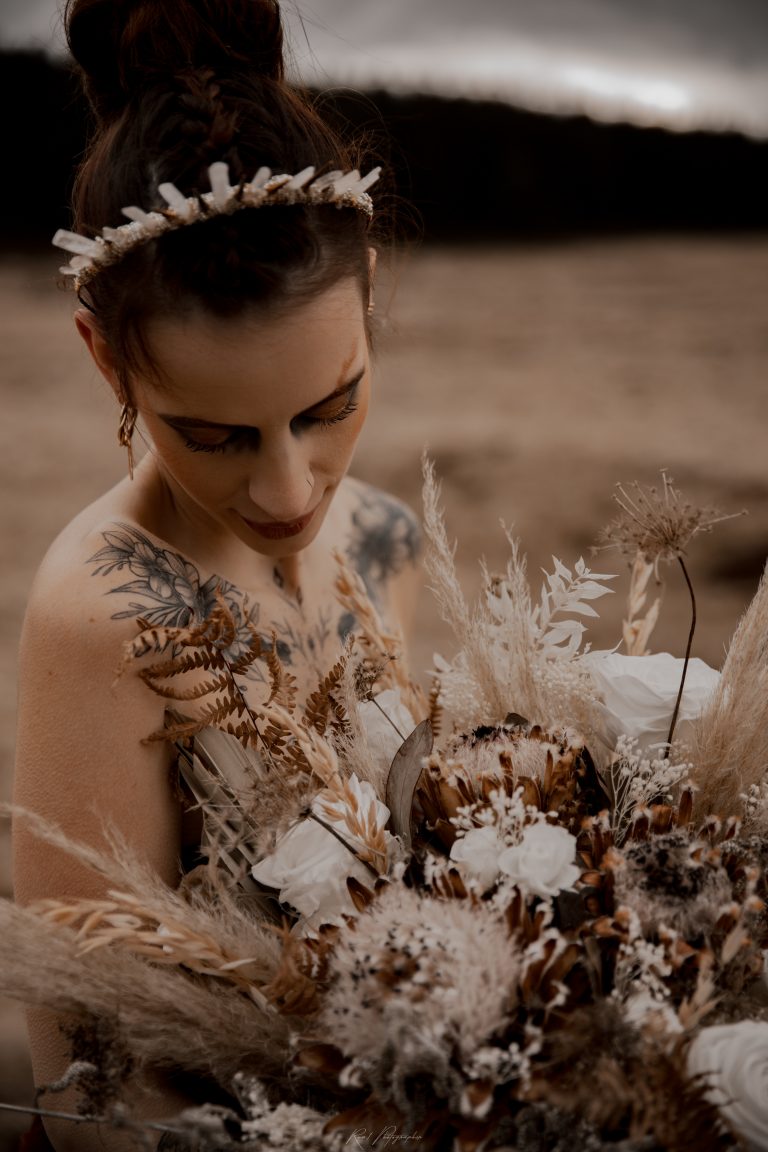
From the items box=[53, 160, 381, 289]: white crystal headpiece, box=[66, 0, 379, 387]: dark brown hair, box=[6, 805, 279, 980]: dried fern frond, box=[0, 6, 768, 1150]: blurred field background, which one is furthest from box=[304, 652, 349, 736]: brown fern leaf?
box=[0, 6, 768, 1150]: blurred field background

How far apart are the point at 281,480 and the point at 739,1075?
0.83 metres

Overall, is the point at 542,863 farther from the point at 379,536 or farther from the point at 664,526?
the point at 379,536

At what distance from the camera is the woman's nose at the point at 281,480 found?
1.23 meters

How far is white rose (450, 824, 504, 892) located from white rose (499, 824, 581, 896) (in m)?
0.02

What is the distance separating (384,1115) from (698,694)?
1.88 feet

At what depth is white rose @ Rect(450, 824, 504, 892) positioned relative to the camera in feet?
3.01

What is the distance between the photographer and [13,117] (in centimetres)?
880

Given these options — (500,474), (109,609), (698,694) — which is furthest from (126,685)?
(500,474)

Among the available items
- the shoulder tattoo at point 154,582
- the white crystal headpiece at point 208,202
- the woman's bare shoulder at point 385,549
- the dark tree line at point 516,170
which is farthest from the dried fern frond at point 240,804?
the dark tree line at point 516,170

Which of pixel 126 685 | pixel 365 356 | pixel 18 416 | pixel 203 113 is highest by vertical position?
pixel 203 113

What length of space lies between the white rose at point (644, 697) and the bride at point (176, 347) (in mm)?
453

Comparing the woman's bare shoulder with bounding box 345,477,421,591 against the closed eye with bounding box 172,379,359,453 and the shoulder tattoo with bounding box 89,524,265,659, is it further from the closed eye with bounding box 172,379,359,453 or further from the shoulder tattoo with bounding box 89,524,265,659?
the closed eye with bounding box 172,379,359,453

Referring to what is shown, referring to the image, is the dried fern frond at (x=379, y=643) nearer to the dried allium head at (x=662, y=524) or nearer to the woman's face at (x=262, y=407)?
the woman's face at (x=262, y=407)

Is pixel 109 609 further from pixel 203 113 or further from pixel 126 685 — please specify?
pixel 203 113
